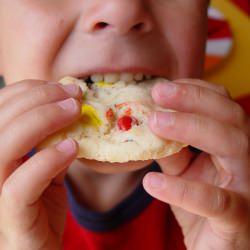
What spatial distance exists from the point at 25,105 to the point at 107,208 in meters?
0.53

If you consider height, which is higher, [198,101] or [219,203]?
[198,101]

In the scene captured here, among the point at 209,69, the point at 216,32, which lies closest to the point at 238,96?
the point at 209,69

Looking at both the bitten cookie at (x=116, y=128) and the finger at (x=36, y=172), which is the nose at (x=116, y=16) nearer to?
the bitten cookie at (x=116, y=128)

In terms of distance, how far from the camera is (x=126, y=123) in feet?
2.37

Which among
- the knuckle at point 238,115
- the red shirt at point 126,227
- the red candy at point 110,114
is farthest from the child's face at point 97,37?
the red shirt at point 126,227

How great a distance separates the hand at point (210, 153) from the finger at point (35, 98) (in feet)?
0.45

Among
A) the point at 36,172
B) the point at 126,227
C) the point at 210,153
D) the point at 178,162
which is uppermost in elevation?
the point at 36,172

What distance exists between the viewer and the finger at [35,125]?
648 millimetres

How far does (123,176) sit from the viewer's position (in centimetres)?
115

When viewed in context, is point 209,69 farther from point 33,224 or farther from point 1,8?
point 33,224

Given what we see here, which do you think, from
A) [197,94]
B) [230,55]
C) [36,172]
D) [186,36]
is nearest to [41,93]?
[36,172]

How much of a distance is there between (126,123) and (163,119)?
0.10 meters

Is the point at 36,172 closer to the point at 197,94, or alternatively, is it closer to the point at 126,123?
the point at 126,123

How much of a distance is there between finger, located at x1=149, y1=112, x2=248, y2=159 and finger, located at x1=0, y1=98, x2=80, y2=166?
0.12 meters
